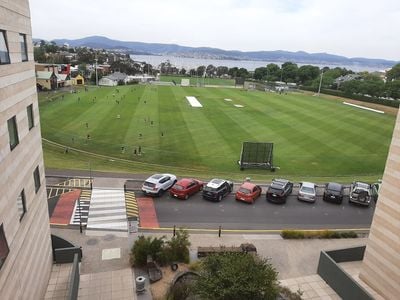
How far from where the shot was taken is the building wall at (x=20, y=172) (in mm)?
10547

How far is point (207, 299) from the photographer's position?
1333 centimetres

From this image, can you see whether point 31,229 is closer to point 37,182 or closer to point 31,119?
point 37,182

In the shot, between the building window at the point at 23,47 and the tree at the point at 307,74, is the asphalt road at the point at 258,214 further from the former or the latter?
the tree at the point at 307,74

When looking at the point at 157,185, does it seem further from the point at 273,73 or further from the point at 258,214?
the point at 273,73

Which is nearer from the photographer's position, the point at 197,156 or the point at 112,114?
the point at 197,156

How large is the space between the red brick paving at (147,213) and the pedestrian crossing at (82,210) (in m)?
3.76

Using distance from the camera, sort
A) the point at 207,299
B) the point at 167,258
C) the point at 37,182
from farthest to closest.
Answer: the point at 167,258 < the point at 37,182 < the point at 207,299

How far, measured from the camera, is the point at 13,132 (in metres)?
11.9

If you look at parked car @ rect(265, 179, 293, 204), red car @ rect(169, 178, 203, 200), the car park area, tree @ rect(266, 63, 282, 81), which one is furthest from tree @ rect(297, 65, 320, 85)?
red car @ rect(169, 178, 203, 200)

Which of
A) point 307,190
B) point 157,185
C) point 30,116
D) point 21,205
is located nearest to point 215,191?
point 157,185

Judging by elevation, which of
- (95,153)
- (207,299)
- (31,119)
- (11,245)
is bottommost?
(95,153)

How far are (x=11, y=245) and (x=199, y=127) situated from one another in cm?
4249

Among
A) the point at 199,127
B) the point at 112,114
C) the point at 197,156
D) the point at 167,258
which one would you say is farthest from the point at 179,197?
the point at 112,114

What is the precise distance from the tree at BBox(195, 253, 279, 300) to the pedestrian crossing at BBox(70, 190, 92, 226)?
1094 centimetres
